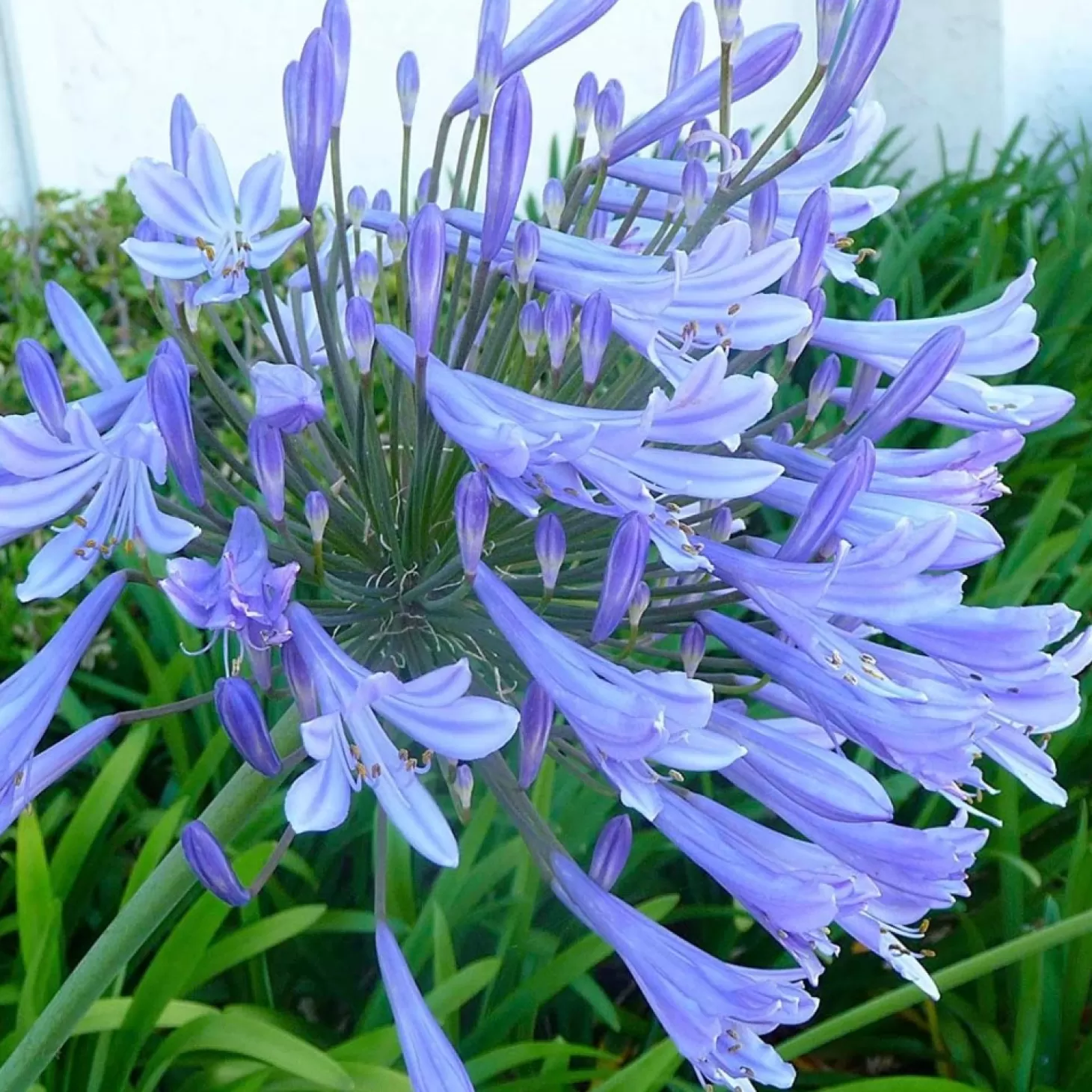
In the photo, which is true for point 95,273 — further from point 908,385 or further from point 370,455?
point 908,385

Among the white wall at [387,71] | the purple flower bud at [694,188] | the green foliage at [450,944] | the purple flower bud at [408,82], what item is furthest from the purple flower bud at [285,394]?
the white wall at [387,71]

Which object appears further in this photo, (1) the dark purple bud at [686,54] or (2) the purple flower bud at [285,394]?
(1) the dark purple bud at [686,54]

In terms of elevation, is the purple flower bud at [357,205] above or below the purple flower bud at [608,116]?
below

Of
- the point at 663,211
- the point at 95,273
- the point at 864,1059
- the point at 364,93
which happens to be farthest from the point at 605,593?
the point at 364,93

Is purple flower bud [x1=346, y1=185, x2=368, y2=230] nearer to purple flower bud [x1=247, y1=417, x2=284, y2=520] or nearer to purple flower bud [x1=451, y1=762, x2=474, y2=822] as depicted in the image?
purple flower bud [x1=247, y1=417, x2=284, y2=520]

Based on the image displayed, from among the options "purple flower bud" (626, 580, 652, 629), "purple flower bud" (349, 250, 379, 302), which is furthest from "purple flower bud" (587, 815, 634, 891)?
"purple flower bud" (349, 250, 379, 302)

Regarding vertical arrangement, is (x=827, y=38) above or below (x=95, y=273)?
above

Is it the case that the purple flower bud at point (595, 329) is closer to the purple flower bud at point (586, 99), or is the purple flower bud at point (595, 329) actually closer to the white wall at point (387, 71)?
the purple flower bud at point (586, 99)

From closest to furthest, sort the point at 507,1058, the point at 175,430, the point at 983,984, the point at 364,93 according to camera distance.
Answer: the point at 175,430 → the point at 507,1058 → the point at 983,984 → the point at 364,93
